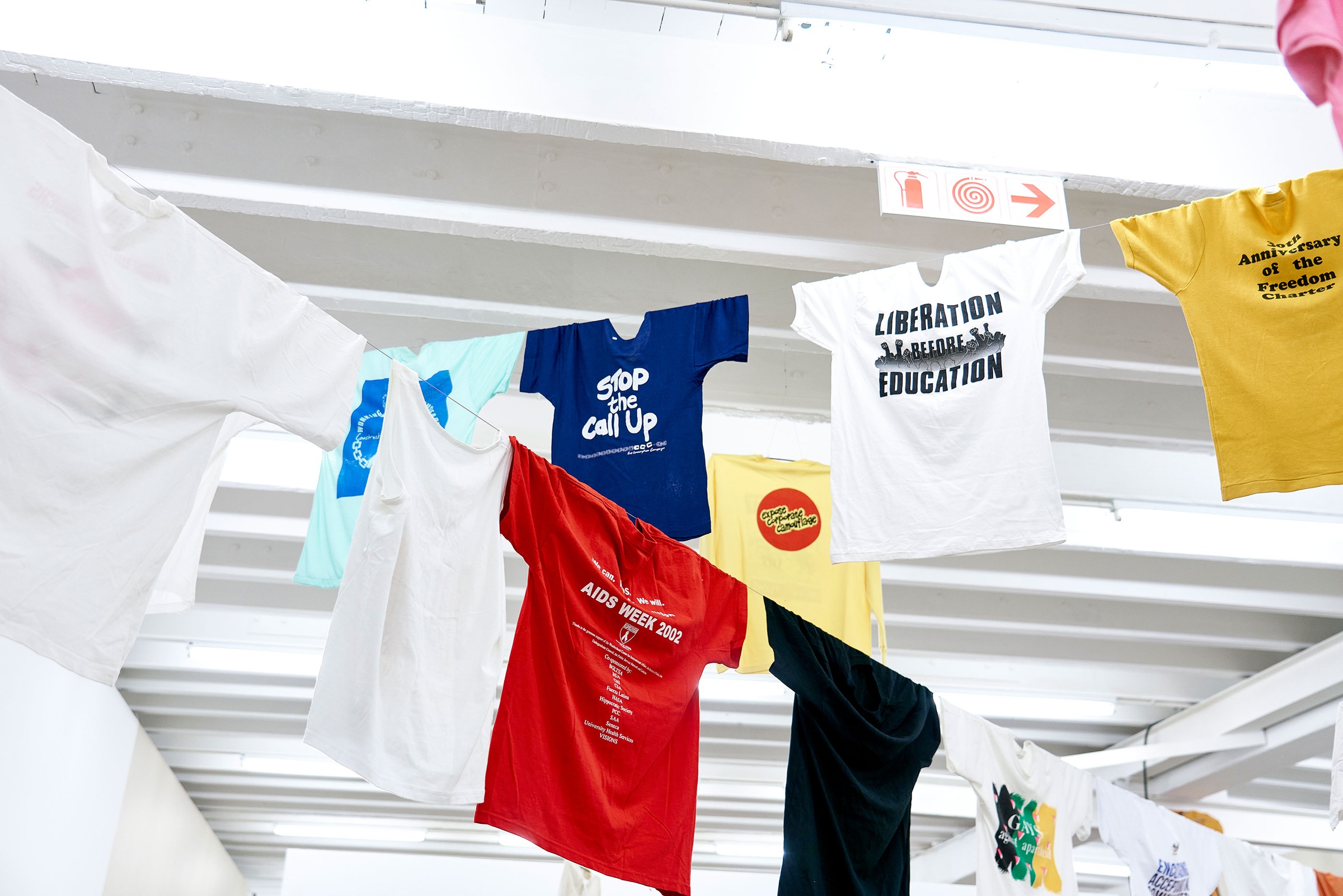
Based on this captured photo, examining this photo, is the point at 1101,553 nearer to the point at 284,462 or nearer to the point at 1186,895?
the point at 1186,895

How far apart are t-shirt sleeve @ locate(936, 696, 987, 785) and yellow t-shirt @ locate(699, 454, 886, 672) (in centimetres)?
46

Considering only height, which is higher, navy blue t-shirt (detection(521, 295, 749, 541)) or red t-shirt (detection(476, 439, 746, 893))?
navy blue t-shirt (detection(521, 295, 749, 541))

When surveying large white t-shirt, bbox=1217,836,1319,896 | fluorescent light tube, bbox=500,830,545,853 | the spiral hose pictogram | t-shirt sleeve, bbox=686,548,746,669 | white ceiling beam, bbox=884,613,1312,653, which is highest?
the spiral hose pictogram

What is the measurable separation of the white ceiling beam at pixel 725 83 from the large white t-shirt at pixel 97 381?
1.35 metres

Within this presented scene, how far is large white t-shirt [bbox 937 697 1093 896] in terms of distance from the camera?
5.01 meters

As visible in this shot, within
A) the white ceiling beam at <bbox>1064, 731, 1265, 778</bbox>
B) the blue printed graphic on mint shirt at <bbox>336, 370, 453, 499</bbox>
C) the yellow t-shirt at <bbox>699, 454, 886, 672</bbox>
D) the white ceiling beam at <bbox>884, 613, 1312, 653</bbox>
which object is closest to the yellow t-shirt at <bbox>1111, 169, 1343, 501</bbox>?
the yellow t-shirt at <bbox>699, 454, 886, 672</bbox>

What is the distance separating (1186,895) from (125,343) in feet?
20.0

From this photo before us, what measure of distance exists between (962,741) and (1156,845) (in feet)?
6.26

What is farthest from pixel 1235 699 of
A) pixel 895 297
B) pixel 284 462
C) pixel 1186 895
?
pixel 284 462

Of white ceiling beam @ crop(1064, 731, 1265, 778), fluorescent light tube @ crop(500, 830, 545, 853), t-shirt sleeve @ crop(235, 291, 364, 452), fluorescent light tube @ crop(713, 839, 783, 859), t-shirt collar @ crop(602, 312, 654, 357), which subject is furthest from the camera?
fluorescent light tube @ crop(713, 839, 783, 859)

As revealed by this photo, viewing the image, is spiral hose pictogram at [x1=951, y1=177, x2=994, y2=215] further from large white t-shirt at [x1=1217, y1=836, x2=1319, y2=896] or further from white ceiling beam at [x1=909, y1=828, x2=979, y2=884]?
white ceiling beam at [x1=909, y1=828, x2=979, y2=884]

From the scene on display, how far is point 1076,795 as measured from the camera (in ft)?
18.7

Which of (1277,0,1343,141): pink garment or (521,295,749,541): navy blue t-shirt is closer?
(1277,0,1343,141): pink garment

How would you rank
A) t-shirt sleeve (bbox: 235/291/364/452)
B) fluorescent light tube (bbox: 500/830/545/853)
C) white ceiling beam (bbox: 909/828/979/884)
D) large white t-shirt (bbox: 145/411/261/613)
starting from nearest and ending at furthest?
t-shirt sleeve (bbox: 235/291/364/452) → large white t-shirt (bbox: 145/411/261/613) → white ceiling beam (bbox: 909/828/979/884) → fluorescent light tube (bbox: 500/830/545/853)
